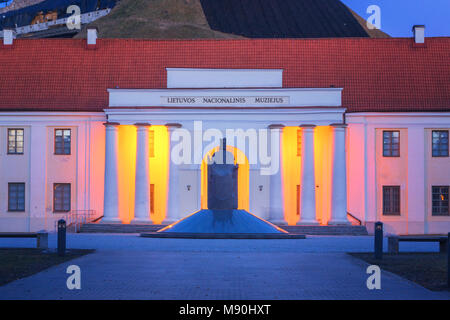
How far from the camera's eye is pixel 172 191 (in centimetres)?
4047

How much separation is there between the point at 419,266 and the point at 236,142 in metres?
21.6

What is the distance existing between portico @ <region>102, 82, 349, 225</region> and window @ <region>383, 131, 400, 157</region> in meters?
3.63

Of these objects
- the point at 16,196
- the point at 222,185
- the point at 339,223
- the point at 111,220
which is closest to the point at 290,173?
the point at 339,223

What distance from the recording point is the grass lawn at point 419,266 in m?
17.0

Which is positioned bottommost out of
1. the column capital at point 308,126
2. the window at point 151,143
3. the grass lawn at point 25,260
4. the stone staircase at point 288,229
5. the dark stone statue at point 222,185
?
the stone staircase at point 288,229

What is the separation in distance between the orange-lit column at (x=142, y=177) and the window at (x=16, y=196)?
23.7 ft

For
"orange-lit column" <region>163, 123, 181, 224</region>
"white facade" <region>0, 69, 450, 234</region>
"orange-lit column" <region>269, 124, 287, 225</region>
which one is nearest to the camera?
"orange-lit column" <region>269, 124, 287, 225</region>

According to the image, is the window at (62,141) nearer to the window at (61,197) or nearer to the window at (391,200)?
the window at (61,197)

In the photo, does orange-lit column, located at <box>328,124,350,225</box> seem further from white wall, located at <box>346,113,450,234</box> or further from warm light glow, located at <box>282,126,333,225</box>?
white wall, located at <box>346,113,450,234</box>

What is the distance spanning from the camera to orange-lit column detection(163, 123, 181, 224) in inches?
1586

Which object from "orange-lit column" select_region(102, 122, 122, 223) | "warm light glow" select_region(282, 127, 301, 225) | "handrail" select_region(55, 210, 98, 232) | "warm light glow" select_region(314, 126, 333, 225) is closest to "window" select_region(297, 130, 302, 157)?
"warm light glow" select_region(282, 127, 301, 225)

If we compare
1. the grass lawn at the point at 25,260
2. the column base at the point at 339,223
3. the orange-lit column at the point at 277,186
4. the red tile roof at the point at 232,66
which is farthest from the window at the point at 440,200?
the grass lawn at the point at 25,260

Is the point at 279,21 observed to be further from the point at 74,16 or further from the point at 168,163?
the point at 168,163

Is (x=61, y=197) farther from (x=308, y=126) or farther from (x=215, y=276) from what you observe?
(x=215, y=276)
